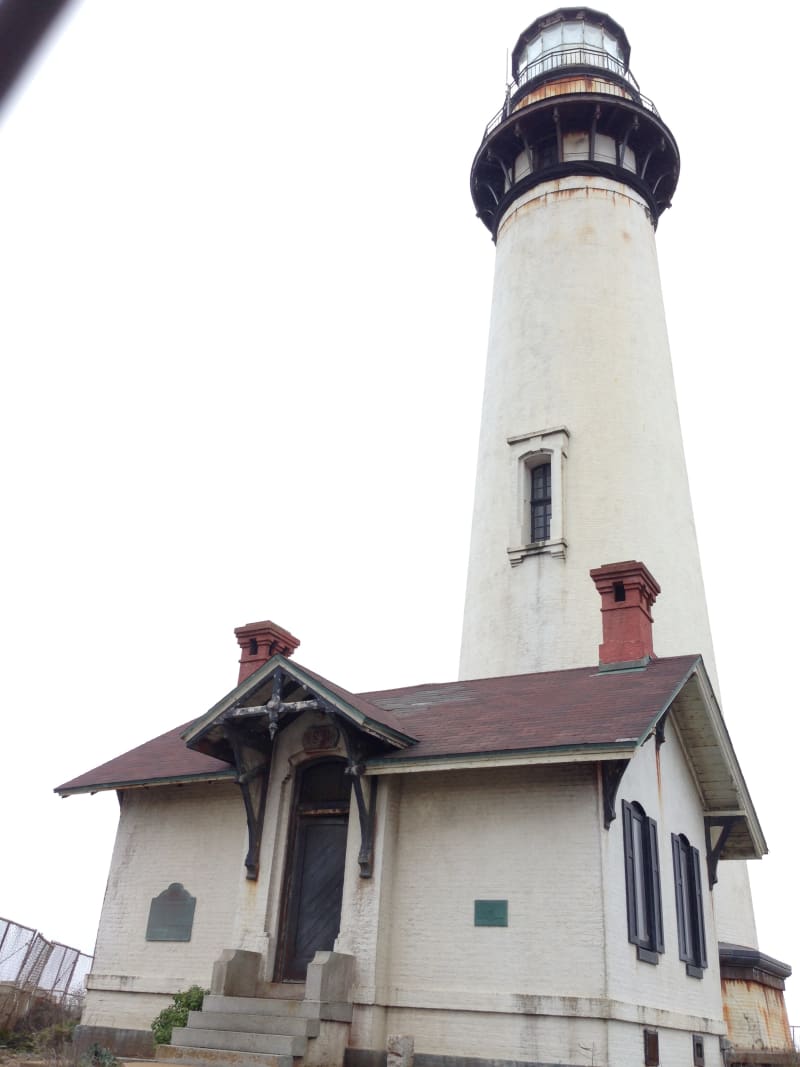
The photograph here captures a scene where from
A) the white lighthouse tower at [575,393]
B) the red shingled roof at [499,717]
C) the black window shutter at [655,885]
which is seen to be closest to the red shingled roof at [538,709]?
the red shingled roof at [499,717]

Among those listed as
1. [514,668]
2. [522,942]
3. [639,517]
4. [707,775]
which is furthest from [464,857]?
[639,517]

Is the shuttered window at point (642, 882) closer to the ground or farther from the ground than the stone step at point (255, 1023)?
farther from the ground

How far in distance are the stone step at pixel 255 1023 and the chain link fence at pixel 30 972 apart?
6.96 meters

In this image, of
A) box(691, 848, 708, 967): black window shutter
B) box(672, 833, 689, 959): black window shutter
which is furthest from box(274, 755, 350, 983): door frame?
box(691, 848, 708, 967): black window shutter

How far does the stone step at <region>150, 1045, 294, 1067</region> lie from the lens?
447 inches

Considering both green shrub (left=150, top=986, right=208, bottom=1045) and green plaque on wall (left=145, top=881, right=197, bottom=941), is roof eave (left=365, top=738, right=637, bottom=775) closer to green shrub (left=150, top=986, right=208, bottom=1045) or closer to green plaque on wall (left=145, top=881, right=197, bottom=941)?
green shrub (left=150, top=986, right=208, bottom=1045)

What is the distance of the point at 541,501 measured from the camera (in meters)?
23.9

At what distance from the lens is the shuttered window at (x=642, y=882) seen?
12.8 meters

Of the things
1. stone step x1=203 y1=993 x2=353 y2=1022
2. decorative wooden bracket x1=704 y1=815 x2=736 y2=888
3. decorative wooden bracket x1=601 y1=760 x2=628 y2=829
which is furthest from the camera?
decorative wooden bracket x1=704 y1=815 x2=736 y2=888

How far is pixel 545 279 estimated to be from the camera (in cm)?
2644

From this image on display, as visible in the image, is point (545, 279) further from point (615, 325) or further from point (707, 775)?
point (707, 775)

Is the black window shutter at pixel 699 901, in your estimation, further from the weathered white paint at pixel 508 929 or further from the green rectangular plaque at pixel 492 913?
the green rectangular plaque at pixel 492 913

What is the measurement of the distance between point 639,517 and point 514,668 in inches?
176

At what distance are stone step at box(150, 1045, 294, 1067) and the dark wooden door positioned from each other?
2078mm
